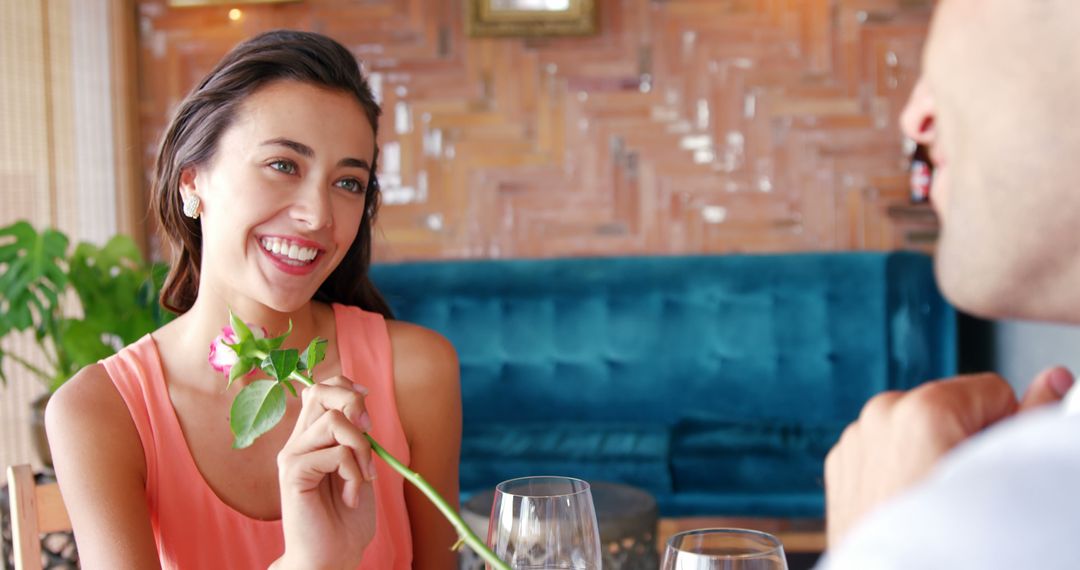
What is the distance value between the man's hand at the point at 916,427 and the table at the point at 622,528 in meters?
1.25

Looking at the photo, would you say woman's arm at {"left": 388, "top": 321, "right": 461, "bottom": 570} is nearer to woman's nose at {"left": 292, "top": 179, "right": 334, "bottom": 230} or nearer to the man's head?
woman's nose at {"left": 292, "top": 179, "right": 334, "bottom": 230}

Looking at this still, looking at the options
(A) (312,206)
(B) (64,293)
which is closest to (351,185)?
(A) (312,206)

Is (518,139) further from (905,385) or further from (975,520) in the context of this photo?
(975,520)

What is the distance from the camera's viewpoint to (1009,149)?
0.44 metres

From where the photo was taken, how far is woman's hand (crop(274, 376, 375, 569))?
2.76 ft

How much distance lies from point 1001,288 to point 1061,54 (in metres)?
0.12

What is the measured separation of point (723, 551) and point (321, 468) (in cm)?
36

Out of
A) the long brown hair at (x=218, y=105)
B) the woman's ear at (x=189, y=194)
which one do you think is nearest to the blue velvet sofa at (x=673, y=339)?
the long brown hair at (x=218, y=105)

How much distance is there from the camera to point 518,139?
163 inches

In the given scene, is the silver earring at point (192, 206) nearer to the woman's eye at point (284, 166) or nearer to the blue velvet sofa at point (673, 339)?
the woman's eye at point (284, 166)

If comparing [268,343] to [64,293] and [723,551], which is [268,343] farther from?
[64,293]

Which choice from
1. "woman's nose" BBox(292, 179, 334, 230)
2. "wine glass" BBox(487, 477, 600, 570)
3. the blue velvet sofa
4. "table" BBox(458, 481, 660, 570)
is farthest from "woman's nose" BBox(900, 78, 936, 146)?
the blue velvet sofa

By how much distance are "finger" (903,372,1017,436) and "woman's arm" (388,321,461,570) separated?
109 centimetres

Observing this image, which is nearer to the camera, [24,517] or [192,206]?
[24,517]
